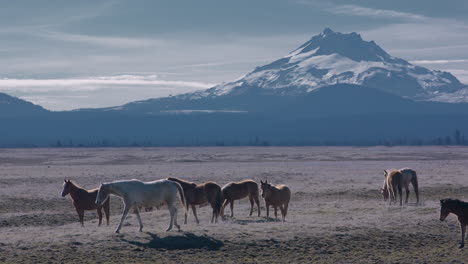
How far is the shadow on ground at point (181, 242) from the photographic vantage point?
21.2m

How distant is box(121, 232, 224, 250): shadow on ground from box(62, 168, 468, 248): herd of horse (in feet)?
3.68

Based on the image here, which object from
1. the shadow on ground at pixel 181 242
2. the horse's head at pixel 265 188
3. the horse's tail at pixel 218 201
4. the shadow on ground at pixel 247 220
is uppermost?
the horse's head at pixel 265 188

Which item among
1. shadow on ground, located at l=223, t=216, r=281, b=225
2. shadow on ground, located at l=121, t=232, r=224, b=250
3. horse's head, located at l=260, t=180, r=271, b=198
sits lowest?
shadow on ground, located at l=121, t=232, r=224, b=250

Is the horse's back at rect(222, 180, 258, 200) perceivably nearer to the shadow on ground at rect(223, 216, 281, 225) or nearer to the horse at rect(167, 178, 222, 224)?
the shadow on ground at rect(223, 216, 281, 225)

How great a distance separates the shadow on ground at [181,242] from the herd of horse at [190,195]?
1.12m

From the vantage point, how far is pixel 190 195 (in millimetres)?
27469

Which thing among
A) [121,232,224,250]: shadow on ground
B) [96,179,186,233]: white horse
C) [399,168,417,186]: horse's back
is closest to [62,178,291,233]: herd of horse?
[96,179,186,233]: white horse

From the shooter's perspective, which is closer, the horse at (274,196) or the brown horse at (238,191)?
the horse at (274,196)

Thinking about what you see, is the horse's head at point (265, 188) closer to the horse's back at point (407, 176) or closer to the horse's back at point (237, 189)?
the horse's back at point (237, 189)

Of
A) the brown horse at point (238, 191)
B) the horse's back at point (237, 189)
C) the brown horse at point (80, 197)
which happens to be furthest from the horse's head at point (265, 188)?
the brown horse at point (80, 197)

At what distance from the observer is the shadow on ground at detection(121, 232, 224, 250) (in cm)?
2125

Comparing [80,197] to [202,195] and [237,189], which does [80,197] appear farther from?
[237,189]

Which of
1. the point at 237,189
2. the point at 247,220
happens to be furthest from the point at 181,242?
the point at 237,189

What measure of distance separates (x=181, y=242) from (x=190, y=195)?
5.91m
